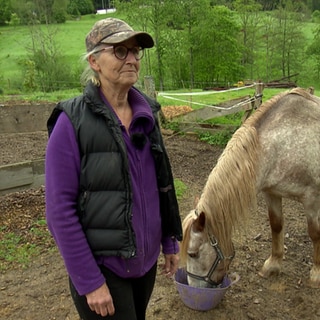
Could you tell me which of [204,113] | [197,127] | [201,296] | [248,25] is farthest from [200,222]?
[248,25]

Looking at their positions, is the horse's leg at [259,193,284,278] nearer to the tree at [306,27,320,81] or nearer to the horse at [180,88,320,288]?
the horse at [180,88,320,288]

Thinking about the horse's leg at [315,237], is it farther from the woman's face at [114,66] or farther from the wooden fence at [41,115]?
the wooden fence at [41,115]

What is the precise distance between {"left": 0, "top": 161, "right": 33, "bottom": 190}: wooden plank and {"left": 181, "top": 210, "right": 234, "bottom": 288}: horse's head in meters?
1.71

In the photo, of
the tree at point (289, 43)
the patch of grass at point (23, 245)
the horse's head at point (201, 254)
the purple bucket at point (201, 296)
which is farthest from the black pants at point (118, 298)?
the tree at point (289, 43)

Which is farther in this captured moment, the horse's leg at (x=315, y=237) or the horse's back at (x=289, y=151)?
the horse's leg at (x=315, y=237)

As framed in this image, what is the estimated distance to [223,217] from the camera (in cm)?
245

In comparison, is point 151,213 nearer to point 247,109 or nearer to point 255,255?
point 255,255

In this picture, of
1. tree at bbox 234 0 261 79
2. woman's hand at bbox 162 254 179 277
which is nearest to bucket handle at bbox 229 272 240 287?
woman's hand at bbox 162 254 179 277

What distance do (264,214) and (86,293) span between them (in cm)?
324

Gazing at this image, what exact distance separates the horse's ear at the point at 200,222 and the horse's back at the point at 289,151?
60cm

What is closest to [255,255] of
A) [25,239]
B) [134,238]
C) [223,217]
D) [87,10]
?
[223,217]

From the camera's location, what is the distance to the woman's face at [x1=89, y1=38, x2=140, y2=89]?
139 centimetres

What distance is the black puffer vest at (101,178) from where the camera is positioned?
4.41 ft

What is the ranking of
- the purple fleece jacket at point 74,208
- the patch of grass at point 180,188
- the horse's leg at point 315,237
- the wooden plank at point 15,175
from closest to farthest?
1. the purple fleece jacket at point 74,208
2. the horse's leg at point 315,237
3. the wooden plank at point 15,175
4. the patch of grass at point 180,188
